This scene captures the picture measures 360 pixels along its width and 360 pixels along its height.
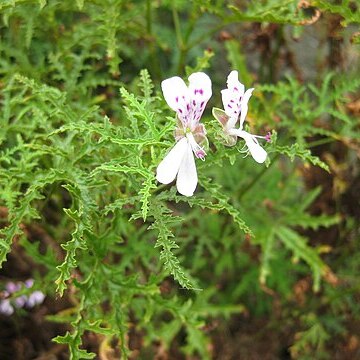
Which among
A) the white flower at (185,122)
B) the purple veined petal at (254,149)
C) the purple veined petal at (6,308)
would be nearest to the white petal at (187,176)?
the white flower at (185,122)

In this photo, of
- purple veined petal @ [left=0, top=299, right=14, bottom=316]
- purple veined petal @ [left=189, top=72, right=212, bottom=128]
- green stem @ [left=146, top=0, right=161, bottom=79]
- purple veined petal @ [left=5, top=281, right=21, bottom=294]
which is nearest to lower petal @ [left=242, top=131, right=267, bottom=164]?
purple veined petal @ [left=189, top=72, right=212, bottom=128]

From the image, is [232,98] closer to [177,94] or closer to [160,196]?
[177,94]

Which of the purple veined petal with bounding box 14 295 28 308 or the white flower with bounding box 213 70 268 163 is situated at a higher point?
the white flower with bounding box 213 70 268 163

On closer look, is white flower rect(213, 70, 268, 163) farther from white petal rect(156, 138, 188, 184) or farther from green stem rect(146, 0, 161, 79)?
green stem rect(146, 0, 161, 79)

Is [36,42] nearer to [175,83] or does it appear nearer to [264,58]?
[264,58]

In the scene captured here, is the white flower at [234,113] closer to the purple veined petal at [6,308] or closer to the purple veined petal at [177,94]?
the purple veined petal at [177,94]

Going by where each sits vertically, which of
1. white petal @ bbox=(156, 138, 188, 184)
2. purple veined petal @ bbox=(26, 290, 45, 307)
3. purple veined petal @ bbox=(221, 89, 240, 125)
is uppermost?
purple veined petal @ bbox=(221, 89, 240, 125)

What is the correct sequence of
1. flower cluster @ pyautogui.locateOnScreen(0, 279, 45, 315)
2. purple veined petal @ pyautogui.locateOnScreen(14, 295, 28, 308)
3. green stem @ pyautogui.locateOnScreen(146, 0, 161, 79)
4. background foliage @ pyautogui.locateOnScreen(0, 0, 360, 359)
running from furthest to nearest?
purple veined petal @ pyautogui.locateOnScreen(14, 295, 28, 308) < flower cluster @ pyautogui.locateOnScreen(0, 279, 45, 315) < green stem @ pyautogui.locateOnScreen(146, 0, 161, 79) < background foliage @ pyautogui.locateOnScreen(0, 0, 360, 359)
